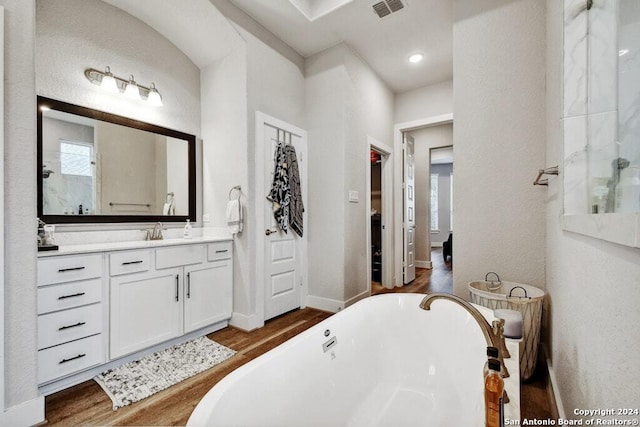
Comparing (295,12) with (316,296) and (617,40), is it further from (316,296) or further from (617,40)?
(316,296)

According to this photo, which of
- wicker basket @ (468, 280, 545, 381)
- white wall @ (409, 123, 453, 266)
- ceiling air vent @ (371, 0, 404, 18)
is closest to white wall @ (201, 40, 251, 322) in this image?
ceiling air vent @ (371, 0, 404, 18)

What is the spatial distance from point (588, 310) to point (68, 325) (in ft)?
8.31

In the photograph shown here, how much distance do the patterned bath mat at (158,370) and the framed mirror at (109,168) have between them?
1152 millimetres

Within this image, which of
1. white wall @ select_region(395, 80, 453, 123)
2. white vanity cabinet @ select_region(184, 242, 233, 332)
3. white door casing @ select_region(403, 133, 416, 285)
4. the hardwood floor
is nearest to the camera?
the hardwood floor

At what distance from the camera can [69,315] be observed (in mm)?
1706

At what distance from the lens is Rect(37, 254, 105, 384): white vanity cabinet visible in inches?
63.4

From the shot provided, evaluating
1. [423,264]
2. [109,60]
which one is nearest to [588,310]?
[109,60]

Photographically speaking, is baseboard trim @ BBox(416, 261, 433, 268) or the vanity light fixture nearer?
the vanity light fixture

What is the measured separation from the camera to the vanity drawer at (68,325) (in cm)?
161

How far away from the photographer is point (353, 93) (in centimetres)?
315

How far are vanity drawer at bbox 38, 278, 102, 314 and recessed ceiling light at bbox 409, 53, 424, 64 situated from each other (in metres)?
3.66

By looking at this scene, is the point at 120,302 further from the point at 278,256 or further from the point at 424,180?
the point at 424,180

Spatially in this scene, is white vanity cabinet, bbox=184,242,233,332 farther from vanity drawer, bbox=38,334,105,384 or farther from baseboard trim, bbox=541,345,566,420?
baseboard trim, bbox=541,345,566,420

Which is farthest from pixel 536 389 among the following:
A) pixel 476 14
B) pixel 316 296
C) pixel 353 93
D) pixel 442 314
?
pixel 353 93
